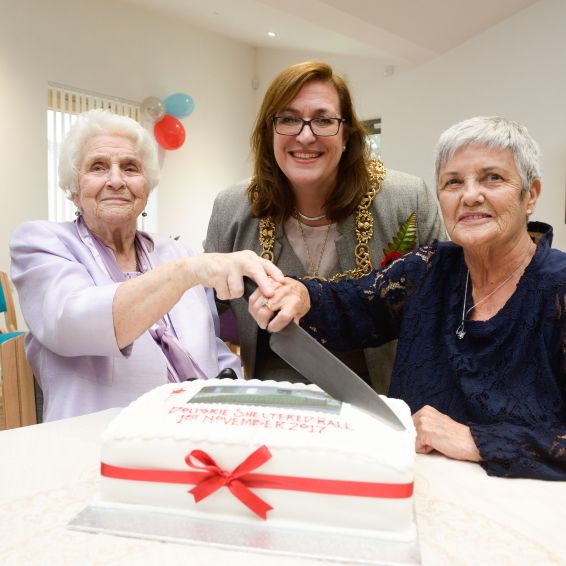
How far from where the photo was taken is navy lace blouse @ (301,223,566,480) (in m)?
1.10

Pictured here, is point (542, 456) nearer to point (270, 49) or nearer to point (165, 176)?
point (165, 176)

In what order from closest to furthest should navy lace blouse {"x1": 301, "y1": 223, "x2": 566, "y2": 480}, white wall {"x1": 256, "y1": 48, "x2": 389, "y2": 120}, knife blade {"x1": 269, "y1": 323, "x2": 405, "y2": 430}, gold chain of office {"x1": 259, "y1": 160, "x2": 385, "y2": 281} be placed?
knife blade {"x1": 269, "y1": 323, "x2": 405, "y2": 430}, navy lace blouse {"x1": 301, "y1": 223, "x2": 566, "y2": 480}, gold chain of office {"x1": 259, "y1": 160, "x2": 385, "y2": 281}, white wall {"x1": 256, "y1": 48, "x2": 389, "y2": 120}

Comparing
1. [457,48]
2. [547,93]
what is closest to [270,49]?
[457,48]

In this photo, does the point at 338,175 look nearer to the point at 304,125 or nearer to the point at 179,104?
the point at 304,125

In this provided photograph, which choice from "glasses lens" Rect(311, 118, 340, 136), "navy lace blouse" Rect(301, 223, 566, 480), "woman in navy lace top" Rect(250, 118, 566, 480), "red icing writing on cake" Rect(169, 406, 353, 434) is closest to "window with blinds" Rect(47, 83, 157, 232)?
"glasses lens" Rect(311, 118, 340, 136)

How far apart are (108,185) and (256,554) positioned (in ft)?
4.45

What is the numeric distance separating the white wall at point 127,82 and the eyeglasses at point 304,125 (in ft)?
16.0

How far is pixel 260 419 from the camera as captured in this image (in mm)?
890

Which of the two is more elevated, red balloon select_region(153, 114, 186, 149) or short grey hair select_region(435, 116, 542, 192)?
red balloon select_region(153, 114, 186, 149)

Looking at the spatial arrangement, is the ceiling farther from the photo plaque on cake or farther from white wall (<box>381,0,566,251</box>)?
the photo plaque on cake

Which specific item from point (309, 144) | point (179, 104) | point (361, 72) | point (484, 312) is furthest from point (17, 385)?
point (361, 72)

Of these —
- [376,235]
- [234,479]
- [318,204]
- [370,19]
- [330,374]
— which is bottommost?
[234,479]

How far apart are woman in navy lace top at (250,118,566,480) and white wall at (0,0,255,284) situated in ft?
17.8

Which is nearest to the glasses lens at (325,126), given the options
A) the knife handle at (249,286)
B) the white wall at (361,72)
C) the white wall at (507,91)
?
the knife handle at (249,286)
